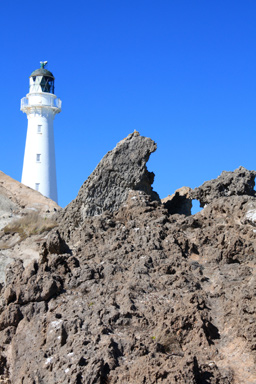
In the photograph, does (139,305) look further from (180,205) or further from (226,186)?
(180,205)

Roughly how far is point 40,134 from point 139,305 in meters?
36.0

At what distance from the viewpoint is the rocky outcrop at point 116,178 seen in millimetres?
19641

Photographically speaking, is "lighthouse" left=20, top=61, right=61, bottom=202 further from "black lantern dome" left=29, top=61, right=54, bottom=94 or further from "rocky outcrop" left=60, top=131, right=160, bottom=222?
"rocky outcrop" left=60, top=131, right=160, bottom=222

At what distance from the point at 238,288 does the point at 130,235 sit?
358 centimetres

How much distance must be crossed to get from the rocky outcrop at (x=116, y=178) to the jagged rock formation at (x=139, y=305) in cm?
207

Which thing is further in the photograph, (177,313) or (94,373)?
(177,313)

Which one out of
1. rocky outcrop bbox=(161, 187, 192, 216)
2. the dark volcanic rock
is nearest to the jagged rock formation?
the dark volcanic rock

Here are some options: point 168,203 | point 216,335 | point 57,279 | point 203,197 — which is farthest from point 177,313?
point 168,203

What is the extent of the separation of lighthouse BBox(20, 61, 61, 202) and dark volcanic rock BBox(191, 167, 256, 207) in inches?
1057

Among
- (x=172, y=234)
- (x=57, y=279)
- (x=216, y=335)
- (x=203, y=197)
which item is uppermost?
(x=203, y=197)

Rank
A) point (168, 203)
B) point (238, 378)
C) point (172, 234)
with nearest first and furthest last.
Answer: point (238, 378), point (172, 234), point (168, 203)

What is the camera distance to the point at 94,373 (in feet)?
36.0

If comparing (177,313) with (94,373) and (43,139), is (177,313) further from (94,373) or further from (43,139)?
(43,139)

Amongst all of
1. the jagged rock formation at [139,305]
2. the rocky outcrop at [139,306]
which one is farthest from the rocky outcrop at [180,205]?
the rocky outcrop at [139,306]
